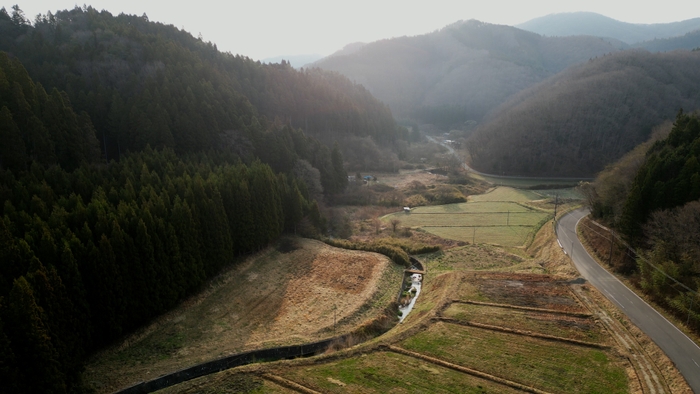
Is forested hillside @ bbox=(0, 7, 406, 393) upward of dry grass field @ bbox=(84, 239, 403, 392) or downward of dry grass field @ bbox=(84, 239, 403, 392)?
upward

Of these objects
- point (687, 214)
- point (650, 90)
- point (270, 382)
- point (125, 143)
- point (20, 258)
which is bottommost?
point (270, 382)

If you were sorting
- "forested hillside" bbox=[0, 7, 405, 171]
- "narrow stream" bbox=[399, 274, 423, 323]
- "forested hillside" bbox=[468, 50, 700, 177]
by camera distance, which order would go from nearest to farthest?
"narrow stream" bbox=[399, 274, 423, 323], "forested hillside" bbox=[0, 7, 405, 171], "forested hillside" bbox=[468, 50, 700, 177]

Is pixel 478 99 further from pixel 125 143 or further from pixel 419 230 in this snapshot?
pixel 125 143

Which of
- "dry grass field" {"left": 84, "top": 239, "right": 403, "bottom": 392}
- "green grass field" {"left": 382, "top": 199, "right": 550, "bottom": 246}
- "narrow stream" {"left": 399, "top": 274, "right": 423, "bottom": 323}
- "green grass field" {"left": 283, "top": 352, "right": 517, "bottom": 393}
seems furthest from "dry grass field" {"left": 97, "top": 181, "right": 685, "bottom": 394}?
"green grass field" {"left": 382, "top": 199, "right": 550, "bottom": 246}

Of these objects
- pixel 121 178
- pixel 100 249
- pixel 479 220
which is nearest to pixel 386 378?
pixel 100 249

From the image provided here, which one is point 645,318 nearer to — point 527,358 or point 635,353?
point 635,353

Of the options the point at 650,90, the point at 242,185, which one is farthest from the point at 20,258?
the point at 650,90

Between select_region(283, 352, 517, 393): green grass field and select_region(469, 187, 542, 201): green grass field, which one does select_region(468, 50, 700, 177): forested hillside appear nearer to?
select_region(469, 187, 542, 201): green grass field
